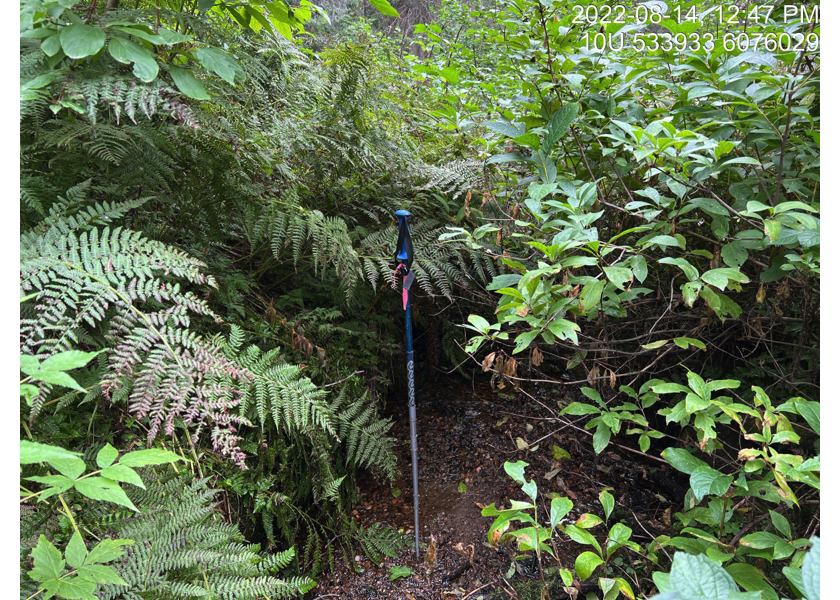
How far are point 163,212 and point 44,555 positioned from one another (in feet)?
4.56

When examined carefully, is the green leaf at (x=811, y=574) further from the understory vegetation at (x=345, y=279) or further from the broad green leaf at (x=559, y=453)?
the broad green leaf at (x=559, y=453)

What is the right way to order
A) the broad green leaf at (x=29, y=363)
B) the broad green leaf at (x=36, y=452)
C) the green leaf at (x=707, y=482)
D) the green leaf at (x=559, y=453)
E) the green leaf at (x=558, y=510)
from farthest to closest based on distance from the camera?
the green leaf at (x=559, y=453), the green leaf at (x=558, y=510), the green leaf at (x=707, y=482), the broad green leaf at (x=29, y=363), the broad green leaf at (x=36, y=452)

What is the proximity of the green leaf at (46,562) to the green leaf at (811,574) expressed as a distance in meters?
1.13

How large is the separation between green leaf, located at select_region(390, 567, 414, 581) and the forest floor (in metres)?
0.02

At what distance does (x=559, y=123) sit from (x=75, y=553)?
1619mm

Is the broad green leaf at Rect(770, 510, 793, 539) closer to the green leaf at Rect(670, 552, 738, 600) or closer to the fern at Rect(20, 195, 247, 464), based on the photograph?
the green leaf at Rect(670, 552, 738, 600)

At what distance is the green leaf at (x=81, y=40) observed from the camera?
1.01 metres

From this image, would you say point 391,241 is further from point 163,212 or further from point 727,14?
point 727,14

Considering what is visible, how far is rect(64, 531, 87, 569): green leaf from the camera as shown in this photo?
2.88ft

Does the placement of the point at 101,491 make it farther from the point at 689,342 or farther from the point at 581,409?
the point at 689,342

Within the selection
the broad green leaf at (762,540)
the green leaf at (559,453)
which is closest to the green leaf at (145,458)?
the broad green leaf at (762,540)

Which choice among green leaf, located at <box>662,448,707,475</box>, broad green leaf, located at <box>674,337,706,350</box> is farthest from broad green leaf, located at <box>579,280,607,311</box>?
green leaf, located at <box>662,448,707,475</box>
